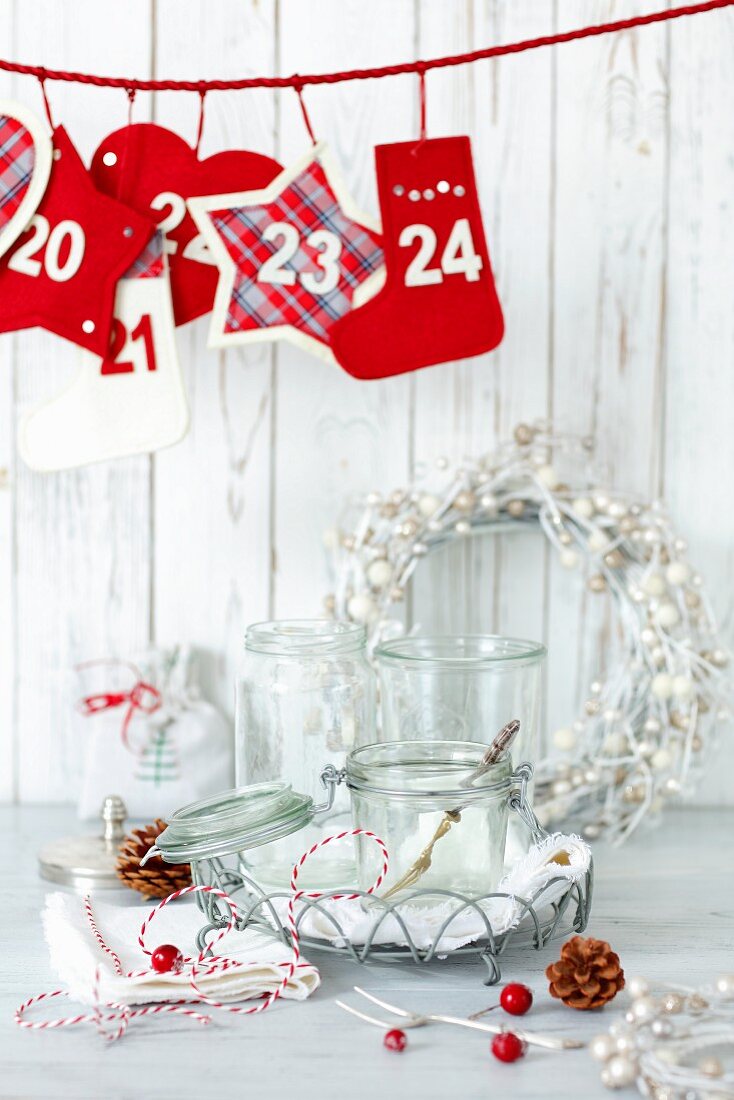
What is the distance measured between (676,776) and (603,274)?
1.84 ft

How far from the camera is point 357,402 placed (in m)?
1.40

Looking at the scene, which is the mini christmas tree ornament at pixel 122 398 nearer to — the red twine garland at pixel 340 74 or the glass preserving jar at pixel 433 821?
the red twine garland at pixel 340 74

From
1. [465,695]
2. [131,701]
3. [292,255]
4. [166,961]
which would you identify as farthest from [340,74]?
[166,961]

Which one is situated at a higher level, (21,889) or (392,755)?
(392,755)

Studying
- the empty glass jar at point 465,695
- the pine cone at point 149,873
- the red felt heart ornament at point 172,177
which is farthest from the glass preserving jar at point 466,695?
the red felt heart ornament at point 172,177

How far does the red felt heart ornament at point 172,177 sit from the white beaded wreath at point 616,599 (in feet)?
1.05

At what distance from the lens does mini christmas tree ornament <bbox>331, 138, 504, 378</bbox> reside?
119 cm

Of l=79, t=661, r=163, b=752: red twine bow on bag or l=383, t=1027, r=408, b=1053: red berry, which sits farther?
l=79, t=661, r=163, b=752: red twine bow on bag

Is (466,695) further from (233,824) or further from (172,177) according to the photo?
(172,177)

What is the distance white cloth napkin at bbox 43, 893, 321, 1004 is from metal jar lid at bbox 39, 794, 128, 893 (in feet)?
0.31

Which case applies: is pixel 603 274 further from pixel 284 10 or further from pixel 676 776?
pixel 676 776

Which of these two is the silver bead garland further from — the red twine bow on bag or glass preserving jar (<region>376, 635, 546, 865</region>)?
the red twine bow on bag

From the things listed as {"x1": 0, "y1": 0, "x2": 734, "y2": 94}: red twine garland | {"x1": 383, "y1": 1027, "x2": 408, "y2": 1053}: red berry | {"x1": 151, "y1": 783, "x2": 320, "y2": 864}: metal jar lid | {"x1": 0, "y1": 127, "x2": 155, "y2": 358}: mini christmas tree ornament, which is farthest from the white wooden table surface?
{"x1": 0, "y1": 0, "x2": 734, "y2": 94}: red twine garland

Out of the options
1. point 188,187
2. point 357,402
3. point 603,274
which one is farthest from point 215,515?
point 603,274
